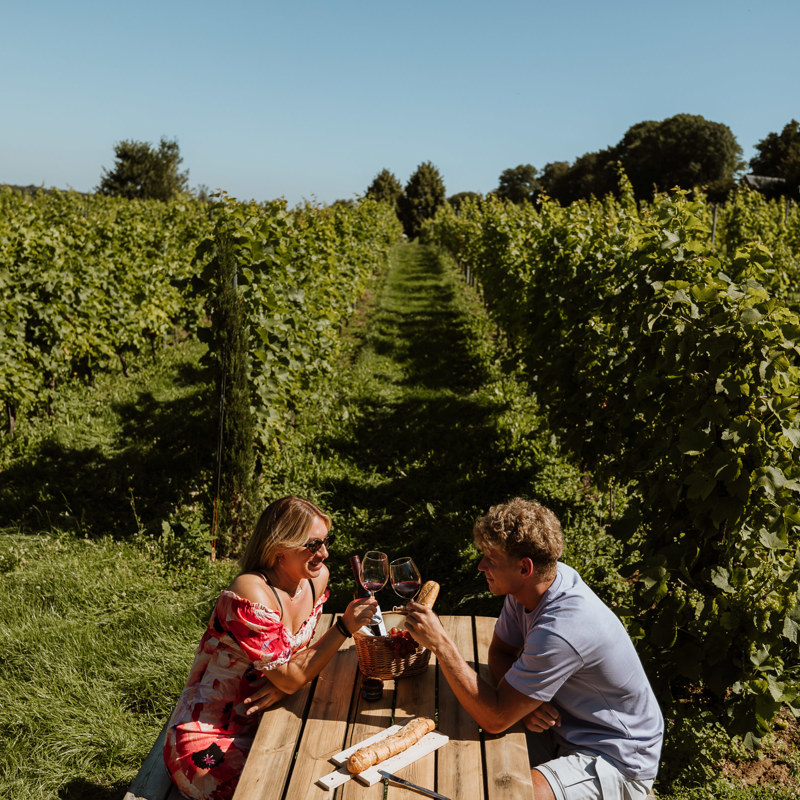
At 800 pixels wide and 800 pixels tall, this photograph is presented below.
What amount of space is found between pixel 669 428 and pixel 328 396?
238 inches

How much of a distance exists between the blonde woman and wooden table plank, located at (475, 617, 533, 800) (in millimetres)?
559

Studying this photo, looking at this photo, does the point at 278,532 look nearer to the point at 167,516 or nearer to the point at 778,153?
the point at 167,516

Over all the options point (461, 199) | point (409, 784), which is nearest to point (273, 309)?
point (409, 784)

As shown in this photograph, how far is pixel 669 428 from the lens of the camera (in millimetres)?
3469

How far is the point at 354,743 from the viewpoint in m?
2.10

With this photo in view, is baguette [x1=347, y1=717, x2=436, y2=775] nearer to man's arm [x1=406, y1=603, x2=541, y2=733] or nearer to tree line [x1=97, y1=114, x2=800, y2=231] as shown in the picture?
man's arm [x1=406, y1=603, x2=541, y2=733]

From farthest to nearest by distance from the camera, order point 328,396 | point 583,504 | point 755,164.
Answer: point 755,164 < point 328,396 < point 583,504

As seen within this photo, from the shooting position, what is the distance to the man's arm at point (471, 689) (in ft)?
7.07

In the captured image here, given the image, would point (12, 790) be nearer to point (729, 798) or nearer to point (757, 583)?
point (729, 798)

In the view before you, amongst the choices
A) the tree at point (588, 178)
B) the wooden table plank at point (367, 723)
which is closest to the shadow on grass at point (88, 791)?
the wooden table plank at point (367, 723)

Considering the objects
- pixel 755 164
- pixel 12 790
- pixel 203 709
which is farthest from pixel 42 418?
pixel 755 164

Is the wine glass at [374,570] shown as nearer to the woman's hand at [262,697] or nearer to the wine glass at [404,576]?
the wine glass at [404,576]

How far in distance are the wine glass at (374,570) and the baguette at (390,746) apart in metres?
0.46

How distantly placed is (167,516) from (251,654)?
154 inches
